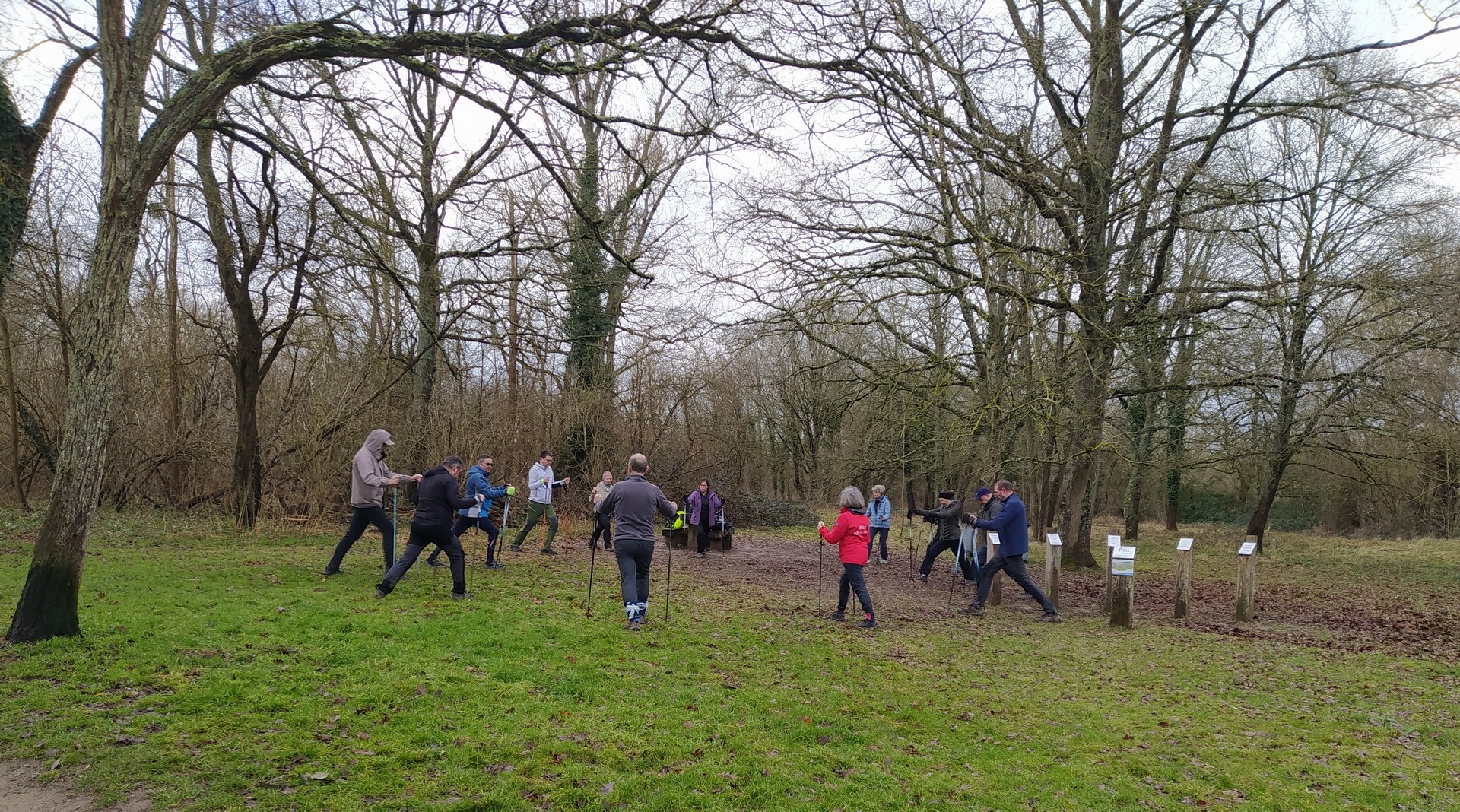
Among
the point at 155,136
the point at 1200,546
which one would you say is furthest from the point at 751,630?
the point at 1200,546

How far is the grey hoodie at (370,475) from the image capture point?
385 inches

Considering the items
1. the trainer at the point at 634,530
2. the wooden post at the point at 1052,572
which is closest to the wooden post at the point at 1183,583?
the wooden post at the point at 1052,572

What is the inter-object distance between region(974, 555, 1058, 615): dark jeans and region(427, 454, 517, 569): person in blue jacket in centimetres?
657

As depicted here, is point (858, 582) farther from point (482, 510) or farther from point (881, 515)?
point (881, 515)

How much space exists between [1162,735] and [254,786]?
5959 mm

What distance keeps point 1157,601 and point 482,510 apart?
35.5 feet

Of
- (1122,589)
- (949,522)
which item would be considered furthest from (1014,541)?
(949,522)

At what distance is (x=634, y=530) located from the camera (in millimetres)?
8305

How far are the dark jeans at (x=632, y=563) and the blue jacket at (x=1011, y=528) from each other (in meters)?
4.93

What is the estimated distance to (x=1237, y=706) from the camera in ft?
22.7

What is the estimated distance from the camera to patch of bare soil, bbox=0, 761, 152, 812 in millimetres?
3988

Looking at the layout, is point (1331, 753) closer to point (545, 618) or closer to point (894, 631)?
point (894, 631)

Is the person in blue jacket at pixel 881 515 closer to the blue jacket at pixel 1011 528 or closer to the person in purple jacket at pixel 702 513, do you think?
the person in purple jacket at pixel 702 513

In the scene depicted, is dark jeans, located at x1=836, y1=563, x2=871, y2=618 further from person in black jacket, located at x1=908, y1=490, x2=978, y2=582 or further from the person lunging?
the person lunging
